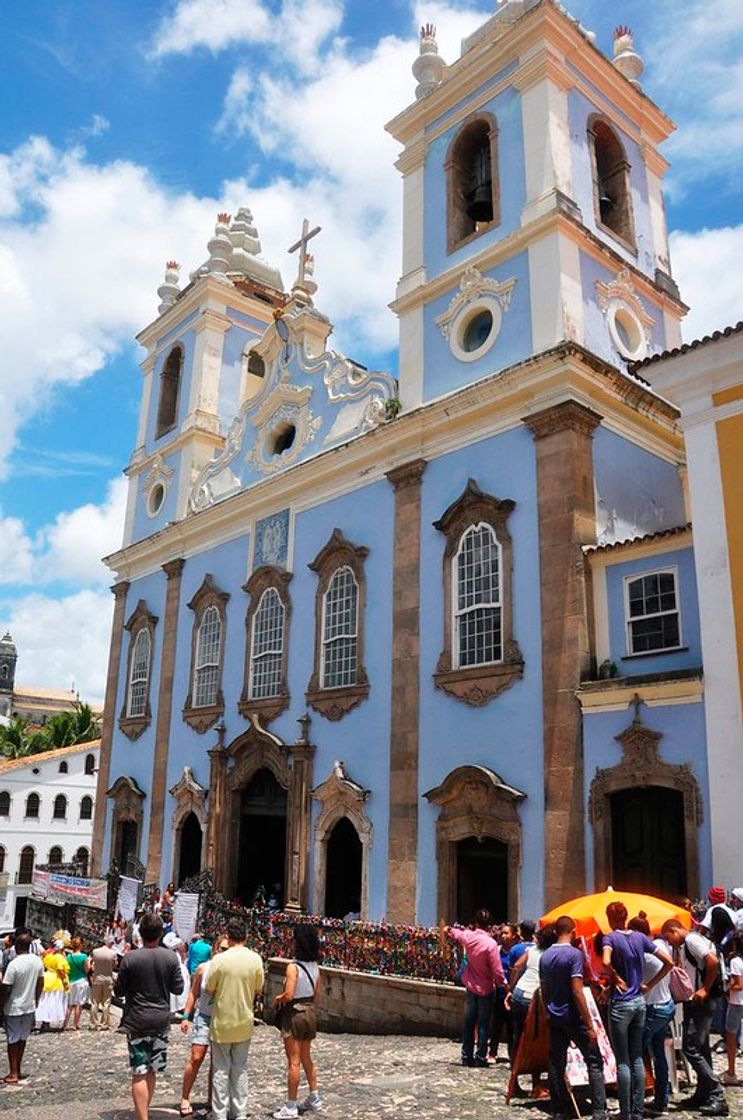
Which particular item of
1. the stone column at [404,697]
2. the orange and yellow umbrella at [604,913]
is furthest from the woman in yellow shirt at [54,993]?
the orange and yellow umbrella at [604,913]

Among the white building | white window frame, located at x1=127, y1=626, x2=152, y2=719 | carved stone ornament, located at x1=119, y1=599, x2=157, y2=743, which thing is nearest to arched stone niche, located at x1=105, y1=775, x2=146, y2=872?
carved stone ornament, located at x1=119, y1=599, x2=157, y2=743

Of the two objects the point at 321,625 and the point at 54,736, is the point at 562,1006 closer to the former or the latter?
the point at 321,625

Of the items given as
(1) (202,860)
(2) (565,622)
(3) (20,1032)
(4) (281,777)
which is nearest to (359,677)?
(4) (281,777)

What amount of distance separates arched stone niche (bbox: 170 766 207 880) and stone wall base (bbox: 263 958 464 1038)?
7.59 meters

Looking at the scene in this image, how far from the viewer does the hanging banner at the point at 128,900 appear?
18141 mm

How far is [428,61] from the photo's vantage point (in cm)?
1959

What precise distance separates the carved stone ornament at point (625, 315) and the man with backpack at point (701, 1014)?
11684 millimetres

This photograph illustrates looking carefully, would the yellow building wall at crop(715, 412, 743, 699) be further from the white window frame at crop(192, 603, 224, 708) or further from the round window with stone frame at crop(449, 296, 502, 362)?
the white window frame at crop(192, 603, 224, 708)

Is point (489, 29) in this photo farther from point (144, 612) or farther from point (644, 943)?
point (644, 943)

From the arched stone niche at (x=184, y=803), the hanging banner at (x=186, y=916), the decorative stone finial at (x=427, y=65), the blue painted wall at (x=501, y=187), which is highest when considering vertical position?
the decorative stone finial at (x=427, y=65)

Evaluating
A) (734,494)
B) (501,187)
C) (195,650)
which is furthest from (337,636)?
(501,187)

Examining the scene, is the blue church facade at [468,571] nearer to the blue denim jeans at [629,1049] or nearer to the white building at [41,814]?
the blue denim jeans at [629,1049]

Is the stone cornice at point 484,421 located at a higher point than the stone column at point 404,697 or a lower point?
higher

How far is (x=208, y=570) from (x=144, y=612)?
3267mm
